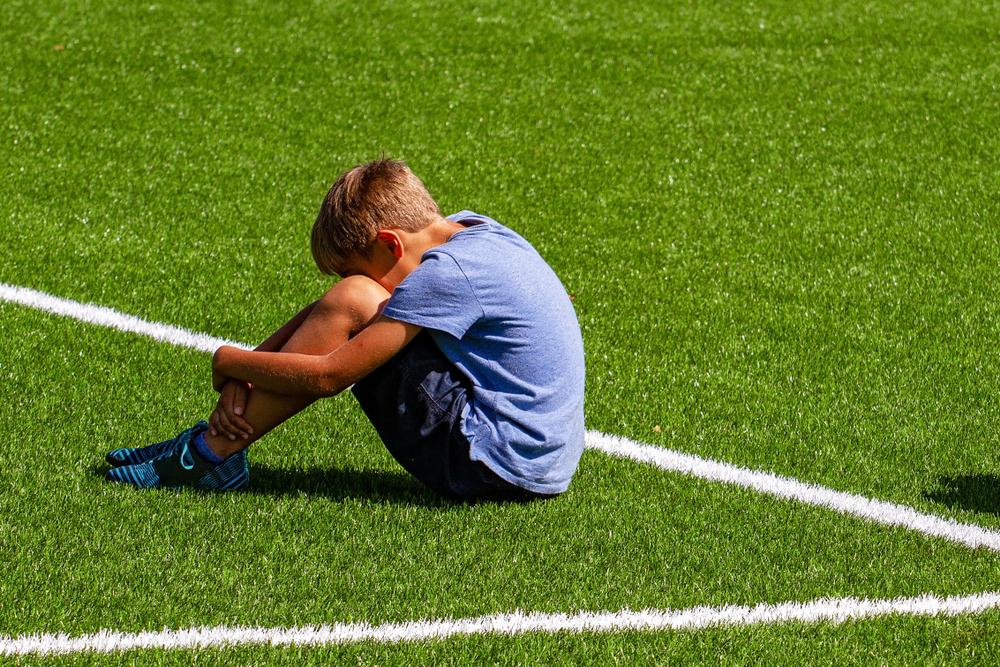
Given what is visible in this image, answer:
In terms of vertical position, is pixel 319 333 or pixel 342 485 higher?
pixel 319 333

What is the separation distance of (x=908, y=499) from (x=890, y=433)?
73 centimetres

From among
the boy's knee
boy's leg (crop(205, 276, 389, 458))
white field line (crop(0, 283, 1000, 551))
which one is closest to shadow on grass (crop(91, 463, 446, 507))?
boy's leg (crop(205, 276, 389, 458))

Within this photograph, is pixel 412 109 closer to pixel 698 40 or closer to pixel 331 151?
pixel 331 151

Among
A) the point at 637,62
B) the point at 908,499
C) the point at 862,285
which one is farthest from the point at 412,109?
the point at 908,499

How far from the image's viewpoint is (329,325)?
4281 mm

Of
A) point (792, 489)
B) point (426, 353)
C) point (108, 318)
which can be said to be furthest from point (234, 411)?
point (108, 318)

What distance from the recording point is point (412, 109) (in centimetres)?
1038

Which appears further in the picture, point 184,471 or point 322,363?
point 184,471

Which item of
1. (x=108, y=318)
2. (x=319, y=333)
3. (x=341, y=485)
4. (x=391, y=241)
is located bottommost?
(x=108, y=318)

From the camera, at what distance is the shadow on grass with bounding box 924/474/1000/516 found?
4.83 meters

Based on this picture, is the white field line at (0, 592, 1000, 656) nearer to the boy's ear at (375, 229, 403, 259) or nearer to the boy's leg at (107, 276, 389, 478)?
the boy's leg at (107, 276, 389, 478)

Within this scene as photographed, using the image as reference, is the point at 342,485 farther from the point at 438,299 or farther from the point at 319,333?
the point at 438,299

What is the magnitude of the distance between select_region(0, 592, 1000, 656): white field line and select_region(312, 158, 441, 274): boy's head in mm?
1228

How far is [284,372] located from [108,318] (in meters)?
2.71
